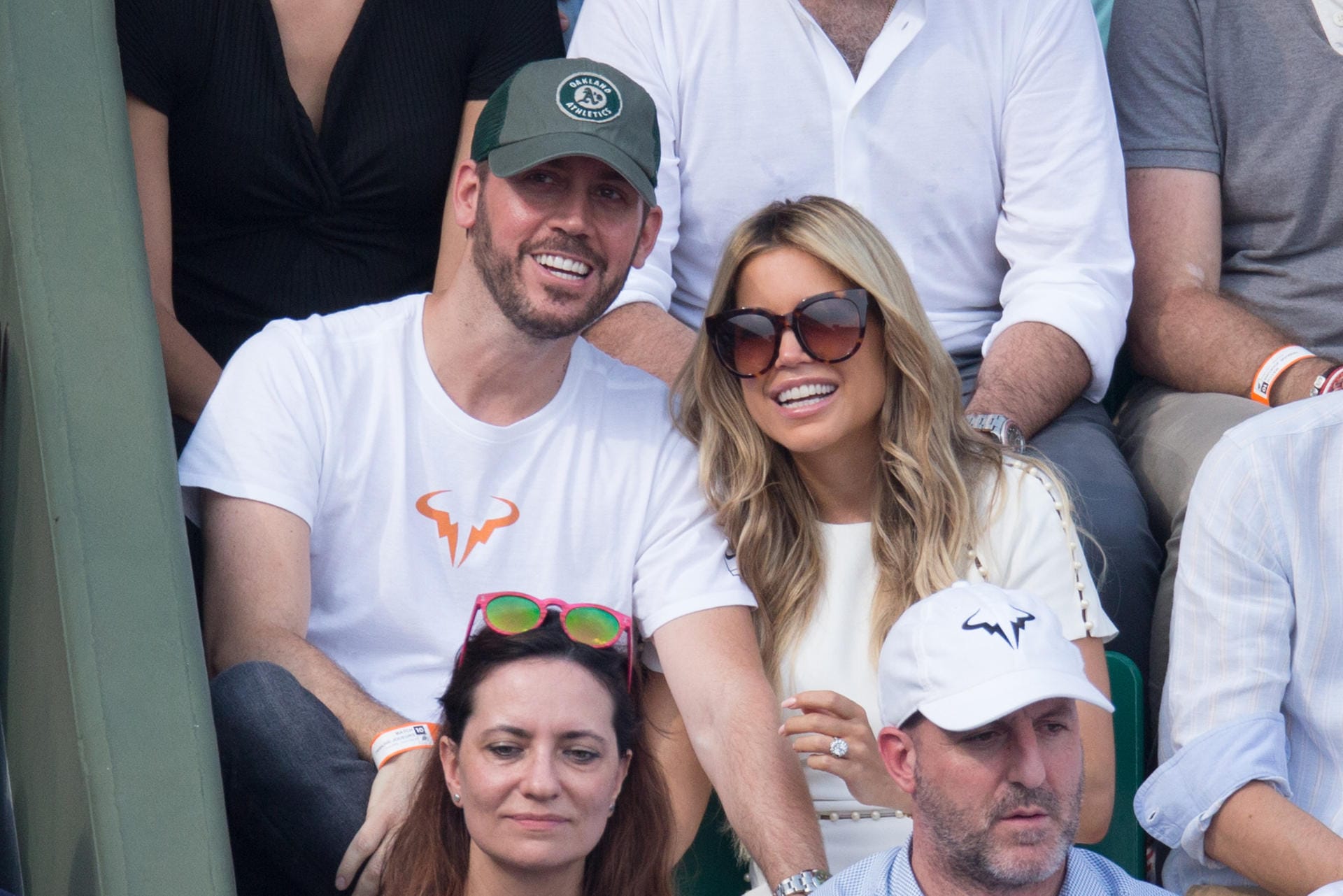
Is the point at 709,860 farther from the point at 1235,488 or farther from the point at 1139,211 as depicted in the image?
the point at 1139,211

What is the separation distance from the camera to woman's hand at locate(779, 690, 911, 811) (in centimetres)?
221

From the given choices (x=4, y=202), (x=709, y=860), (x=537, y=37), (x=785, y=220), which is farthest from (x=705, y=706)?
(x=537, y=37)

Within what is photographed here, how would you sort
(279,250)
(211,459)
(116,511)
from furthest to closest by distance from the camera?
1. (279,250)
2. (211,459)
3. (116,511)

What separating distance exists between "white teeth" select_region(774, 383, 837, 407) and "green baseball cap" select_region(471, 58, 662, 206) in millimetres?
381

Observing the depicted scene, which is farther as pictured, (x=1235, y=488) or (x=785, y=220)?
(x=785, y=220)

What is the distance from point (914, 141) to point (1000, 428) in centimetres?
72

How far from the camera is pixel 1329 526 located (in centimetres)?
239

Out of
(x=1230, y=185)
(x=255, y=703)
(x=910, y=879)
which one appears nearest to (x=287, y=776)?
(x=255, y=703)

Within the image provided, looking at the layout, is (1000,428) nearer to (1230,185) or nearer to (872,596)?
(872,596)

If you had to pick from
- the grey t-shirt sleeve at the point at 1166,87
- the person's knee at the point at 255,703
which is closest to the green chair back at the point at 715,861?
the person's knee at the point at 255,703

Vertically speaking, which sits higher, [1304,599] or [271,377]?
[271,377]

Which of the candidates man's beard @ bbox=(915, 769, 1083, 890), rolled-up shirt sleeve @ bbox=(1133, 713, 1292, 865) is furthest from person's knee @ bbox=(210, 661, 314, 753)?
rolled-up shirt sleeve @ bbox=(1133, 713, 1292, 865)

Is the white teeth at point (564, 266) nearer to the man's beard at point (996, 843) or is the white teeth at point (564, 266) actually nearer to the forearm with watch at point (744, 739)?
the forearm with watch at point (744, 739)

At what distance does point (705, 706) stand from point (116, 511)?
885mm
